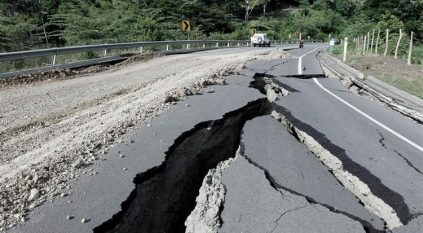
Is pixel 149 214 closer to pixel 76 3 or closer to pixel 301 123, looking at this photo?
pixel 301 123

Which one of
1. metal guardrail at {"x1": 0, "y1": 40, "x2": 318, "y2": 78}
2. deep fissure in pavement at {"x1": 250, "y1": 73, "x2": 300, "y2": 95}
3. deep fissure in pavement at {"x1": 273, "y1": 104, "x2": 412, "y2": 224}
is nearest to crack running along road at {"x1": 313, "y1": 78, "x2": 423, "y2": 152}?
deep fissure in pavement at {"x1": 250, "y1": 73, "x2": 300, "y2": 95}

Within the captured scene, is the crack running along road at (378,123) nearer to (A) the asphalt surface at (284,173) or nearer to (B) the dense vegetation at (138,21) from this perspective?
(A) the asphalt surface at (284,173)

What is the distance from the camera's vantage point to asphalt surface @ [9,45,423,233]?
153 inches

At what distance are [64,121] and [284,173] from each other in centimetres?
410

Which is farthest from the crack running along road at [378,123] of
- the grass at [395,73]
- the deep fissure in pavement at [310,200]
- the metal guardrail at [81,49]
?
the metal guardrail at [81,49]

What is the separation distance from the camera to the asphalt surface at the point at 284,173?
3.88 meters

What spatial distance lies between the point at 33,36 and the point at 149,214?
1001 inches

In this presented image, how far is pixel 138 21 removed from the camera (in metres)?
31.4

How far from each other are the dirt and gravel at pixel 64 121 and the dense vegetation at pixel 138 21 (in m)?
11.1

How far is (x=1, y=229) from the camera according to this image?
3486 millimetres

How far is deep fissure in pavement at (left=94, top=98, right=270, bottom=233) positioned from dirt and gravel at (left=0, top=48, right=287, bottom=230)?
2.40 feet

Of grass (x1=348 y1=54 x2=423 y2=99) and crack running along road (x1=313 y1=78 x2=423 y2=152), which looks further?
grass (x1=348 y1=54 x2=423 y2=99)

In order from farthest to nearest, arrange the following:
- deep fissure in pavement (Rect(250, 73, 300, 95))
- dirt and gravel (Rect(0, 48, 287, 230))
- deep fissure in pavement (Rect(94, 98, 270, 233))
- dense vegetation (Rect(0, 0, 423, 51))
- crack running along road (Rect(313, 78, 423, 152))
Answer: dense vegetation (Rect(0, 0, 423, 51))
deep fissure in pavement (Rect(250, 73, 300, 95))
crack running along road (Rect(313, 78, 423, 152))
dirt and gravel (Rect(0, 48, 287, 230))
deep fissure in pavement (Rect(94, 98, 270, 233))

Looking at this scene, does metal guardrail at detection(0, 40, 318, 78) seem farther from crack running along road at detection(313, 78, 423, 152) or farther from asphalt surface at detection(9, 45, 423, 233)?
crack running along road at detection(313, 78, 423, 152)
